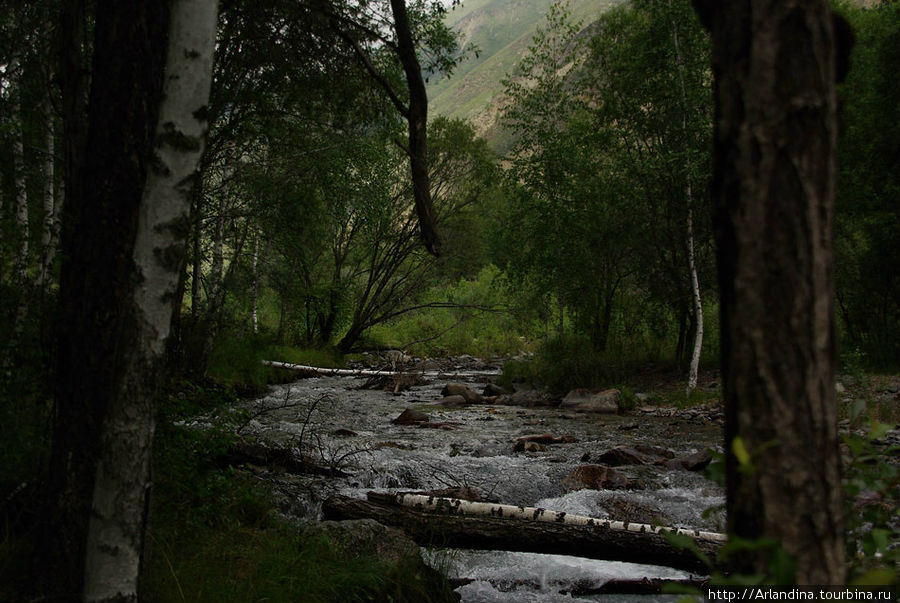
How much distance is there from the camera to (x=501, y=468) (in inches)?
285

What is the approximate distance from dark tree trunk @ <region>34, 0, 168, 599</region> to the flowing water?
243 centimetres

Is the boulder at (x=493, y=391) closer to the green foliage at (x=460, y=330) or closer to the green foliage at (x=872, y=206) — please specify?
the green foliage at (x=872, y=206)

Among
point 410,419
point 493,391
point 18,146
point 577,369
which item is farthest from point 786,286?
point 493,391

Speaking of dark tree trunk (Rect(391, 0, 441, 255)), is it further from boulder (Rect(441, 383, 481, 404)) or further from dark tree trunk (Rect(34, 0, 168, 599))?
boulder (Rect(441, 383, 481, 404))

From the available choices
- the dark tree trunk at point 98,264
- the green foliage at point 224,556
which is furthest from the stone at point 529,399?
the dark tree trunk at point 98,264

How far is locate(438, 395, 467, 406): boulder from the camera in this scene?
1343cm

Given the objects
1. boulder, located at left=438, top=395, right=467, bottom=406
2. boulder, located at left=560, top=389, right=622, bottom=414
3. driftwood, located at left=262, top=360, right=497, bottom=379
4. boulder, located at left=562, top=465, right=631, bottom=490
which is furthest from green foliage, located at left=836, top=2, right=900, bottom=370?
driftwood, located at left=262, top=360, right=497, bottom=379

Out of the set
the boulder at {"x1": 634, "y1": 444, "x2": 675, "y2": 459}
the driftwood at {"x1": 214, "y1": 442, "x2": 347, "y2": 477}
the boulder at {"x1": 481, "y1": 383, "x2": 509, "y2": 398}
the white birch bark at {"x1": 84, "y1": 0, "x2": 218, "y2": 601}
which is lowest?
the boulder at {"x1": 481, "y1": 383, "x2": 509, "y2": 398}

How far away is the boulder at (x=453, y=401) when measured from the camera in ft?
44.1

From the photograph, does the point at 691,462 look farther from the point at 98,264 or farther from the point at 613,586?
the point at 98,264

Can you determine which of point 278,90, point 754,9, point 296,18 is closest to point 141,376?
point 754,9

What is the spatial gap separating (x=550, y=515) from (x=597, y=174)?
44.4 feet

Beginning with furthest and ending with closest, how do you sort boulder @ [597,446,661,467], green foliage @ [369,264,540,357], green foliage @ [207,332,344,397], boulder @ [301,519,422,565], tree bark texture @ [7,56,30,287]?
green foliage @ [369,264,540,357] → green foliage @ [207,332,344,397] → boulder @ [597,446,661,467] → tree bark texture @ [7,56,30,287] → boulder @ [301,519,422,565]

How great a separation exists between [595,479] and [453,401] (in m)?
7.20
